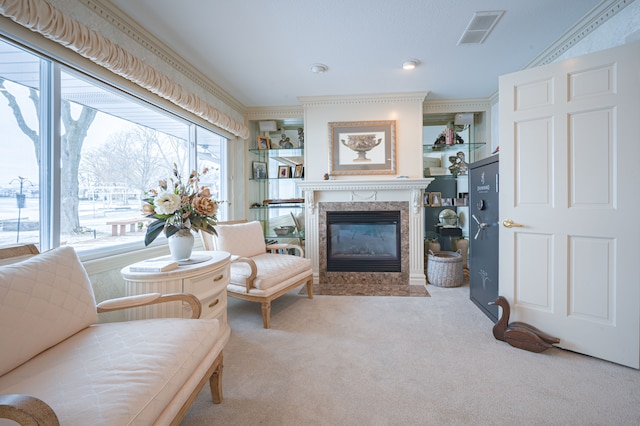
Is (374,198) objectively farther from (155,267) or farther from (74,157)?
(74,157)

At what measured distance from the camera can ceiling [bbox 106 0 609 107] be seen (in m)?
1.95

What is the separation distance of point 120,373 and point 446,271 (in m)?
3.37

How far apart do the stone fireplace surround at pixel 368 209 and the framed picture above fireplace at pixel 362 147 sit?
0.24m

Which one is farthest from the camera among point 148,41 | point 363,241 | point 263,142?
point 263,142

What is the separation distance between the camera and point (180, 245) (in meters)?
1.93

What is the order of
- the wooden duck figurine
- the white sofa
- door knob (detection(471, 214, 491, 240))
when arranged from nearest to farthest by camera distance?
the white sofa, the wooden duck figurine, door knob (detection(471, 214, 491, 240))

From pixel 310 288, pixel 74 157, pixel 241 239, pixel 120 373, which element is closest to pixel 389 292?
pixel 310 288

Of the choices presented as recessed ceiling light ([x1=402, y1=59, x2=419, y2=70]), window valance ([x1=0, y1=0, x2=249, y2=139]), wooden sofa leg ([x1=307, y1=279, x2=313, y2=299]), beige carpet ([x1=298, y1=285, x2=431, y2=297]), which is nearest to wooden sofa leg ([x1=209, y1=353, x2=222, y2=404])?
wooden sofa leg ([x1=307, y1=279, x2=313, y2=299])

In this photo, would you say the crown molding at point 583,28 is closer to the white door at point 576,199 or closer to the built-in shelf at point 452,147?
the white door at point 576,199

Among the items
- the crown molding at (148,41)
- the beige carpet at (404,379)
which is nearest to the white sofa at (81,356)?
the beige carpet at (404,379)

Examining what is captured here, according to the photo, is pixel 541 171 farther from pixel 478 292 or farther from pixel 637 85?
pixel 478 292

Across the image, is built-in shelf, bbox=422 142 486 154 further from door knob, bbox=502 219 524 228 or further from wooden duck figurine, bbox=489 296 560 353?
wooden duck figurine, bbox=489 296 560 353

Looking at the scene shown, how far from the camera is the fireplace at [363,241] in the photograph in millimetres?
3660

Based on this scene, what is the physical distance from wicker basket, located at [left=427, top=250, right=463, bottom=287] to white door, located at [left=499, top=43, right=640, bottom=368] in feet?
4.12
